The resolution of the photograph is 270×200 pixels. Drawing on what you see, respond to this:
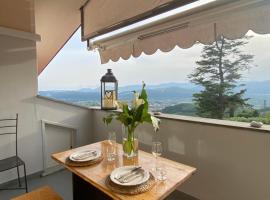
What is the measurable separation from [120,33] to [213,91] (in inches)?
81.1

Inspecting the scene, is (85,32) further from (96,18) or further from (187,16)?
(187,16)

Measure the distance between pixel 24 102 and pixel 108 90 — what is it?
1.20m

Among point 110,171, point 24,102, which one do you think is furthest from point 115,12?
point 110,171

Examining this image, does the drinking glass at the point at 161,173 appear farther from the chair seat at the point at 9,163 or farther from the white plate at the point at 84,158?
the chair seat at the point at 9,163

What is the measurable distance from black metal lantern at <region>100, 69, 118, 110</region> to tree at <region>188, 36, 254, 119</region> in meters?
1.50

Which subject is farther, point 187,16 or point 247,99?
point 247,99

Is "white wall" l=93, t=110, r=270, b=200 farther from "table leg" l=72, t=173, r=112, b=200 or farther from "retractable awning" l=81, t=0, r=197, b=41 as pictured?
"retractable awning" l=81, t=0, r=197, b=41

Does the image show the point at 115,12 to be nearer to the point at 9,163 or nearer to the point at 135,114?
the point at 135,114

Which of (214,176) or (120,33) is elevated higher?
(120,33)

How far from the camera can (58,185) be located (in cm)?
274

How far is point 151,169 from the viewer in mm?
1520

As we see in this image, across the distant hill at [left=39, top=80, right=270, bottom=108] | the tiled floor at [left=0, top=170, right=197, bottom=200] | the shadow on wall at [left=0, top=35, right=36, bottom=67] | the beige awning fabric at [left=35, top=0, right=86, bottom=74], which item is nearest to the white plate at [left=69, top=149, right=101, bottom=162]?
the distant hill at [left=39, top=80, right=270, bottom=108]

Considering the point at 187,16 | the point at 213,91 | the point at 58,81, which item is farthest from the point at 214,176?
the point at 58,81

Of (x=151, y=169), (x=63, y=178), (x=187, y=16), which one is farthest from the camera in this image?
(x=63, y=178)
